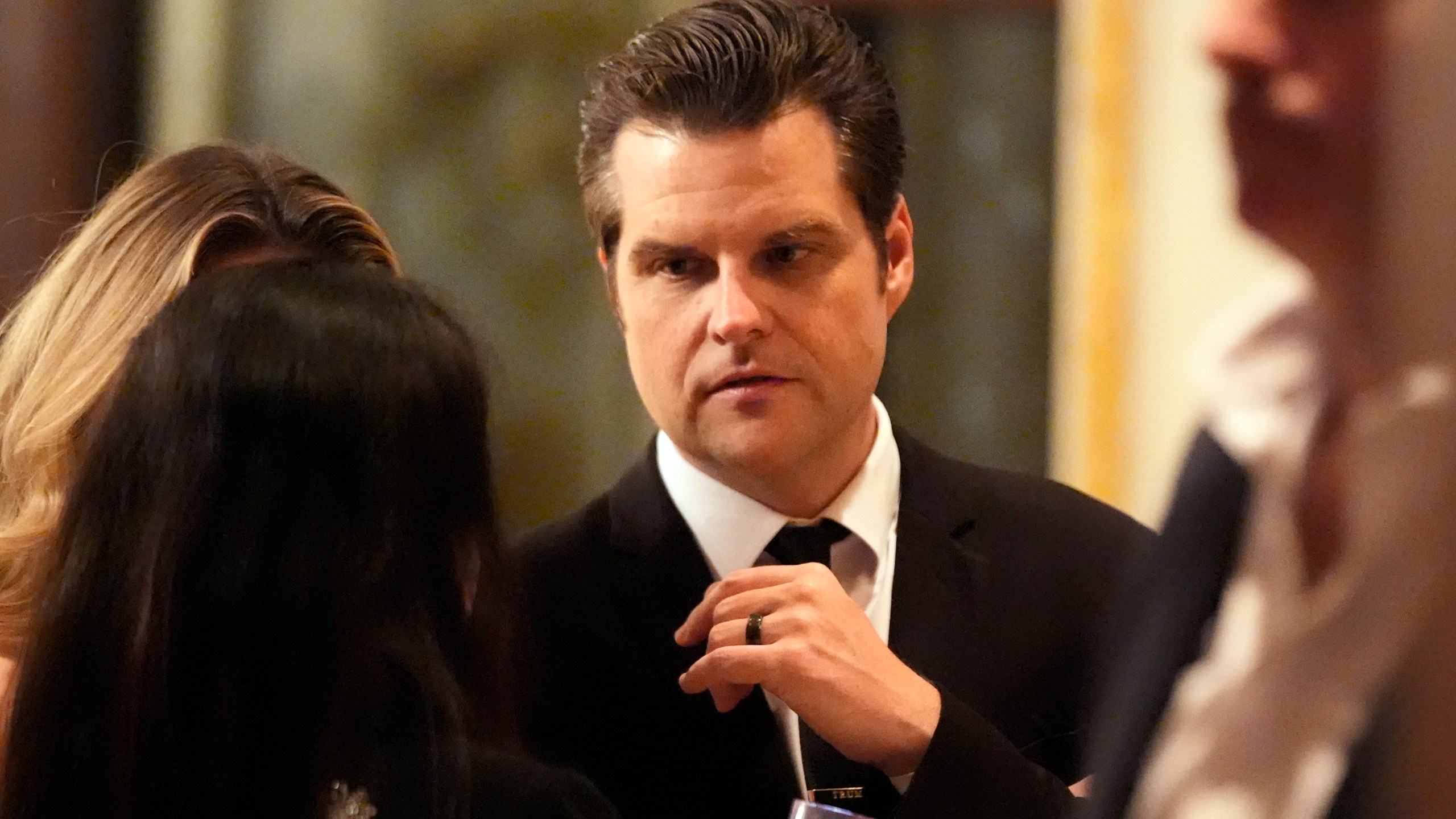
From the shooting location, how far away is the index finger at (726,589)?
4.02 feet

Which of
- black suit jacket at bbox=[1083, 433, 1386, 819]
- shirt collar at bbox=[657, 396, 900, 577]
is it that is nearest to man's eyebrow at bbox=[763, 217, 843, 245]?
shirt collar at bbox=[657, 396, 900, 577]

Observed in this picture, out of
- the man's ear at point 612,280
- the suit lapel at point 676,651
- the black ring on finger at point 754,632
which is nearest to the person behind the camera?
the black ring on finger at point 754,632

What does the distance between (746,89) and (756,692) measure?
1.74ft

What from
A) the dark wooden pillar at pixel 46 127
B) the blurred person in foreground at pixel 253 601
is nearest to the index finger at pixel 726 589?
the blurred person in foreground at pixel 253 601

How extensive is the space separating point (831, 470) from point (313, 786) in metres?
0.62

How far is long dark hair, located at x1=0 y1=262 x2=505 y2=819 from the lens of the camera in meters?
0.94

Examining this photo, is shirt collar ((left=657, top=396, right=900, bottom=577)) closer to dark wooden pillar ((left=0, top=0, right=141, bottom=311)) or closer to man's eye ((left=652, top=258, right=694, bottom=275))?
man's eye ((left=652, top=258, right=694, bottom=275))

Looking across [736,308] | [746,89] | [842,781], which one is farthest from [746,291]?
[842,781]

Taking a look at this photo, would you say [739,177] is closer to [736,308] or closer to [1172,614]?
[736,308]

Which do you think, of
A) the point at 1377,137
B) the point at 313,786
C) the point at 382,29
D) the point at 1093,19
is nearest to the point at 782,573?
the point at 313,786

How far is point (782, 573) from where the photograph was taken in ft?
4.04

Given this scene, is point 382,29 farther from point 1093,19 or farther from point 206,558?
point 206,558

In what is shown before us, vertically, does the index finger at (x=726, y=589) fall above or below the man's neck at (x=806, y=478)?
below

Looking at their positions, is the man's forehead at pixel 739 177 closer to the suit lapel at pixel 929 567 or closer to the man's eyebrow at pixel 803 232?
the man's eyebrow at pixel 803 232
